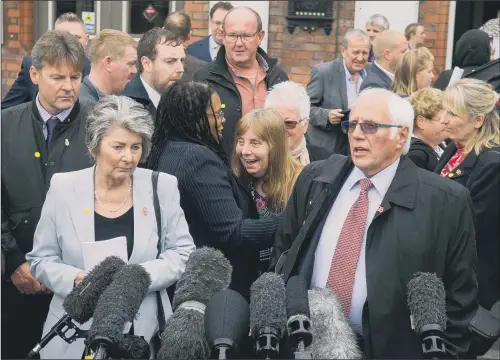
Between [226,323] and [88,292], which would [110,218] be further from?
[226,323]

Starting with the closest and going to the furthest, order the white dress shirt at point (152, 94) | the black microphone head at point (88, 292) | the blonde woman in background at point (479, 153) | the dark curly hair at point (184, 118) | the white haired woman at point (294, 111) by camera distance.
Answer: the black microphone head at point (88, 292) → the dark curly hair at point (184, 118) → the blonde woman in background at point (479, 153) → the white haired woman at point (294, 111) → the white dress shirt at point (152, 94)

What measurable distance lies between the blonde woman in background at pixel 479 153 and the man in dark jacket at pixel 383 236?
53.6 inches

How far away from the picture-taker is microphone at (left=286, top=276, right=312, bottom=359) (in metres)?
3.20

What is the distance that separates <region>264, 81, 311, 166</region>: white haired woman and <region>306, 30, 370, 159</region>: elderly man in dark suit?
67.1 inches

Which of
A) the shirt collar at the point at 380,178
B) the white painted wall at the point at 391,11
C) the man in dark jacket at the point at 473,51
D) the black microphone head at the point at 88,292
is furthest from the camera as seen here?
the white painted wall at the point at 391,11

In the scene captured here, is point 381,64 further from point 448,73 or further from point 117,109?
point 117,109

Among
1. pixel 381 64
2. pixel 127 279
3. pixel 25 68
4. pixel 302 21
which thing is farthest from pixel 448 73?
pixel 127 279

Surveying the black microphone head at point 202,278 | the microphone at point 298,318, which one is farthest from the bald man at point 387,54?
the microphone at point 298,318

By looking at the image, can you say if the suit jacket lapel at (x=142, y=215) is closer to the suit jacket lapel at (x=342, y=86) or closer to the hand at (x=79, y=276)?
the hand at (x=79, y=276)

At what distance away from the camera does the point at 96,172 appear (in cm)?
422

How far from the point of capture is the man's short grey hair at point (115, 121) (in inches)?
164

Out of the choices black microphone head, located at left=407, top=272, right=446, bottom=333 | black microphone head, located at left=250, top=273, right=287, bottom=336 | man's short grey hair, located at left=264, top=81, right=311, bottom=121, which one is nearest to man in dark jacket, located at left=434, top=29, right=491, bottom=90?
man's short grey hair, located at left=264, top=81, right=311, bottom=121

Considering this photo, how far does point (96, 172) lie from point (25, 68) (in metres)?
2.73

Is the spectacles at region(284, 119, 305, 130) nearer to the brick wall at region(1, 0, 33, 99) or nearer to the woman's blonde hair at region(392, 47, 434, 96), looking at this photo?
the woman's blonde hair at region(392, 47, 434, 96)
